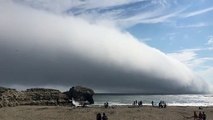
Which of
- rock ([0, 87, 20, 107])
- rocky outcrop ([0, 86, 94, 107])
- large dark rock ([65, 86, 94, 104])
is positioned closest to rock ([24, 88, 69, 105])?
rocky outcrop ([0, 86, 94, 107])

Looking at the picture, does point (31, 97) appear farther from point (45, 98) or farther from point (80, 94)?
point (80, 94)

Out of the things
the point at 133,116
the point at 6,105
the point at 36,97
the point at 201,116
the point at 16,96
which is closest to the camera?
the point at 201,116

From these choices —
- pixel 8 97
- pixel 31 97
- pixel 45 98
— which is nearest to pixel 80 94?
pixel 45 98

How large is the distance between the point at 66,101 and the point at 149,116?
47.0m

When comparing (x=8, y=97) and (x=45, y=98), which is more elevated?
(x=45, y=98)

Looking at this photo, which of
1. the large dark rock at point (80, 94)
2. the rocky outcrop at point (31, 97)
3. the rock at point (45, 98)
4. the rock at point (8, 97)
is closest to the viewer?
the rock at point (8, 97)

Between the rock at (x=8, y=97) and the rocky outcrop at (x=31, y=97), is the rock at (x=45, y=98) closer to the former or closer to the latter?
the rocky outcrop at (x=31, y=97)

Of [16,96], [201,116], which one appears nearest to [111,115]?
[201,116]

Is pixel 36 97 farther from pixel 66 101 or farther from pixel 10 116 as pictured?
pixel 10 116

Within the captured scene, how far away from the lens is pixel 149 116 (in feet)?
200

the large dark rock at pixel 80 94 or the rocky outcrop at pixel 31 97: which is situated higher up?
the large dark rock at pixel 80 94

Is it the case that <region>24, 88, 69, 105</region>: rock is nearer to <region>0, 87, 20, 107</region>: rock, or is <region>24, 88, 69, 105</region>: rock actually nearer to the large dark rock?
<region>0, 87, 20, 107</region>: rock

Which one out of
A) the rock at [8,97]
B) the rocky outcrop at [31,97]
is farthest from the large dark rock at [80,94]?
the rock at [8,97]

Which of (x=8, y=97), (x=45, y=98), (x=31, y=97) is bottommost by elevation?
(x=8, y=97)
